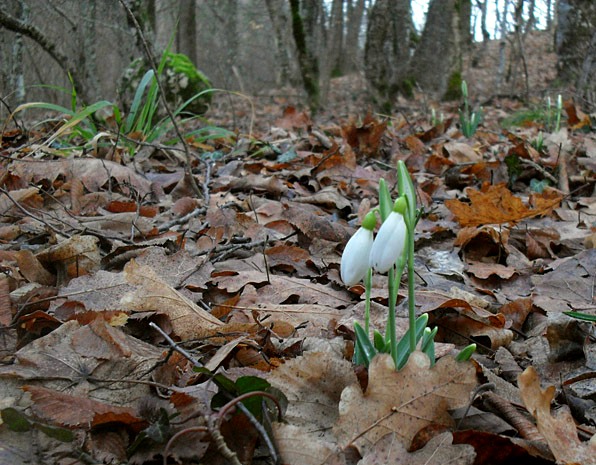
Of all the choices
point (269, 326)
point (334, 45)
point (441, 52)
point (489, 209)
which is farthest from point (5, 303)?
point (334, 45)

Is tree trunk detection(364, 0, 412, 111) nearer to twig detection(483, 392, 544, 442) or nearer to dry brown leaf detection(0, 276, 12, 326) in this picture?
dry brown leaf detection(0, 276, 12, 326)

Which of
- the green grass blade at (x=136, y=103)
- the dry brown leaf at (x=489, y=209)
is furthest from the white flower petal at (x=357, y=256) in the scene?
the green grass blade at (x=136, y=103)

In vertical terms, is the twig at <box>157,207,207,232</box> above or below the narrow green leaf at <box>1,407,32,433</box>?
above

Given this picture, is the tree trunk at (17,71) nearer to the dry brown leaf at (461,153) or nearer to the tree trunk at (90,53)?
the tree trunk at (90,53)

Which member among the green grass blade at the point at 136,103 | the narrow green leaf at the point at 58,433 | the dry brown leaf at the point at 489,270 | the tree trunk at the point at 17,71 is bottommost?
the narrow green leaf at the point at 58,433

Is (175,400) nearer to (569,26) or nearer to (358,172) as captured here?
(358,172)

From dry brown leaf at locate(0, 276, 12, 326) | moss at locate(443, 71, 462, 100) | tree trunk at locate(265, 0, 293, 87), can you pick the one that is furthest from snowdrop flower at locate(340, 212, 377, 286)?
tree trunk at locate(265, 0, 293, 87)
